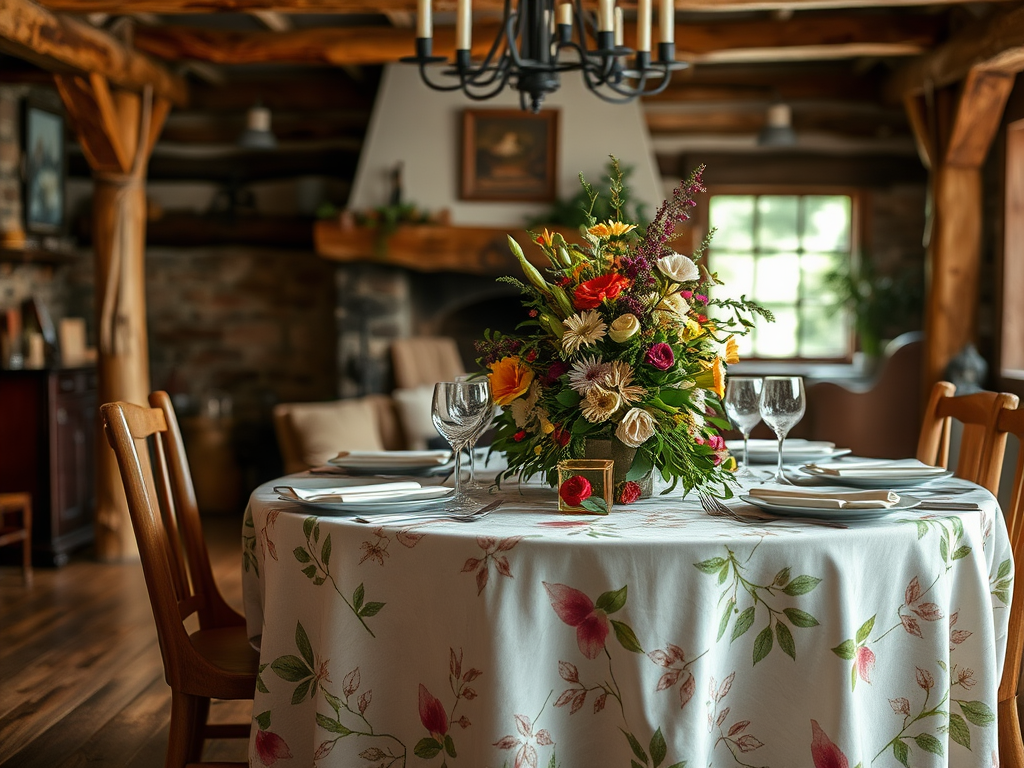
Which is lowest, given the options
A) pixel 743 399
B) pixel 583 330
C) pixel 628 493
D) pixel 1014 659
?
pixel 1014 659

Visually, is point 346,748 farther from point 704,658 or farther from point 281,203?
point 281,203

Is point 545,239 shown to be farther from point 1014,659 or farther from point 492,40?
point 492,40

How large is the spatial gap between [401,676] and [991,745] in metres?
0.97

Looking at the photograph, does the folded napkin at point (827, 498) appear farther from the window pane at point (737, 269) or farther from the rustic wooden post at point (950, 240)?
the window pane at point (737, 269)

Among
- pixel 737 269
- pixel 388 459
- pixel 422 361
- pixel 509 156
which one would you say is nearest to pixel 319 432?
pixel 422 361

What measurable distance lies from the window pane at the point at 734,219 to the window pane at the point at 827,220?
356 millimetres

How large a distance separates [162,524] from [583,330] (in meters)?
0.92

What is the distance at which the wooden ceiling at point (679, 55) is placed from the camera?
4148mm

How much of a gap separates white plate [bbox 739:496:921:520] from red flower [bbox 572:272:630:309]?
16.6 inches

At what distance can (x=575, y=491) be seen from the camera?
1732 mm

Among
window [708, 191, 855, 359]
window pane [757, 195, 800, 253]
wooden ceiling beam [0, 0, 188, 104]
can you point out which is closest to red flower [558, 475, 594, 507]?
wooden ceiling beam [0, 0, 188, 104]

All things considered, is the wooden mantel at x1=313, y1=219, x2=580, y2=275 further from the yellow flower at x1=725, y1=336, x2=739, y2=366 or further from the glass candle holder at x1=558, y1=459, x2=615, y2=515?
the glass candle holder at x1=558, y1=459, x2=615, y2=515

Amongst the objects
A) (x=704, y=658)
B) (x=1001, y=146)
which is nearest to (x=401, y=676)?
(x=704, y=658)

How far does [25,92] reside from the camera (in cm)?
561
